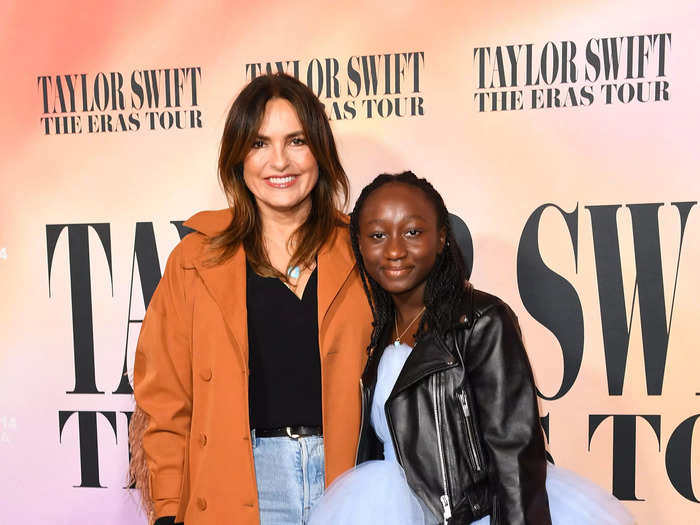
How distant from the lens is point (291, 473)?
5.37 feet

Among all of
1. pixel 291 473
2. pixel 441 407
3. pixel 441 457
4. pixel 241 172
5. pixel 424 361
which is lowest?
pixel 291 473

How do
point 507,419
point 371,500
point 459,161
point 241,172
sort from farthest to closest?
point 459,161 → point 241,172 → point 371,500 → point 507,419

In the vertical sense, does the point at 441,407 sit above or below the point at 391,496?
above

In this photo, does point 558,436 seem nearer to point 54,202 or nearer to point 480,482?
point 480,482

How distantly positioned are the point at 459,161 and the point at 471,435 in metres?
1.26

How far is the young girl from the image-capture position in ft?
4.28

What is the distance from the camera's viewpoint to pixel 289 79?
1745 millimetres

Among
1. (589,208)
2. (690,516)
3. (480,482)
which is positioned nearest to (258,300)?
(480,482)

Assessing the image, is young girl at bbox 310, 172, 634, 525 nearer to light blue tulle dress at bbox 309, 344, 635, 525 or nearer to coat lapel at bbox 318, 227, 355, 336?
light blue tulle dress at bbox 309, 344, 635, 525

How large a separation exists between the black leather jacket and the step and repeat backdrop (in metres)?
1.00

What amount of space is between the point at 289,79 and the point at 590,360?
5.24 ft

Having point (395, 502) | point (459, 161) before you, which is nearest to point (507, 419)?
point (395, 502)

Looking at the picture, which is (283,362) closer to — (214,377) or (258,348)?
(258,348)

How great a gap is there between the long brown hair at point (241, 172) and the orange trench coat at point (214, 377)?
5 centimetres
